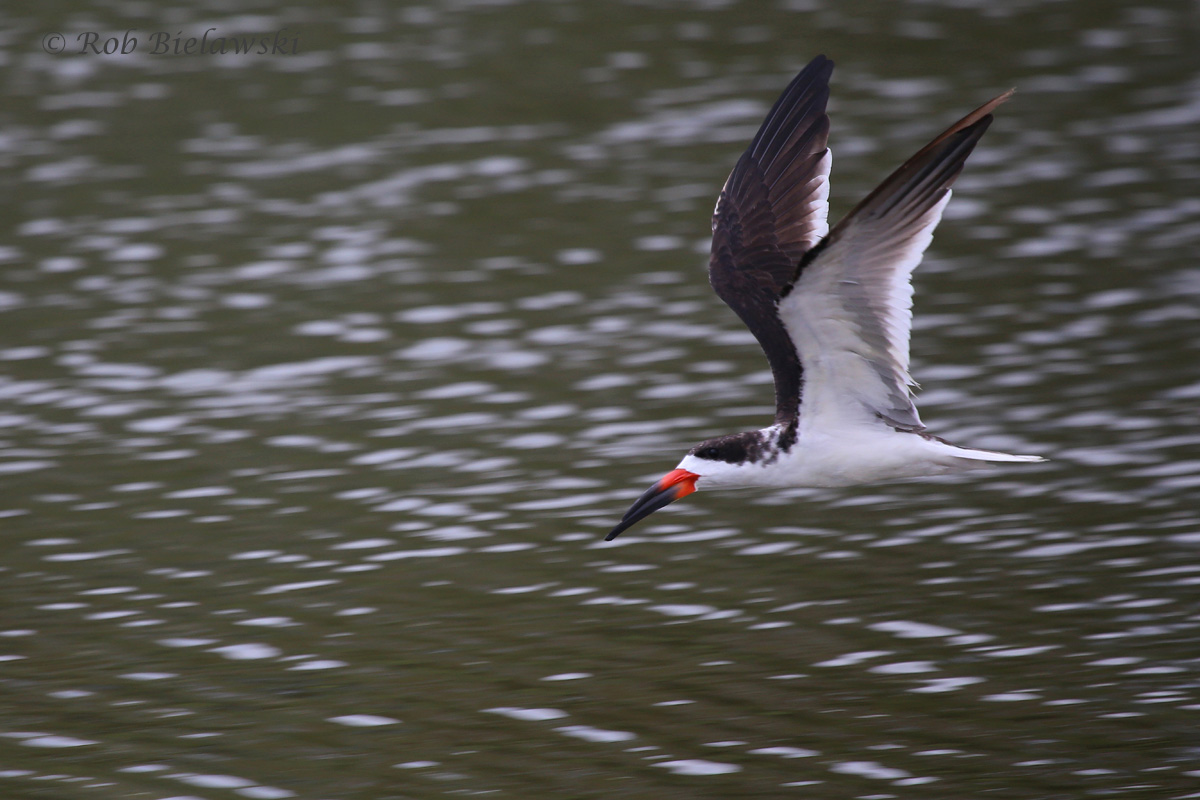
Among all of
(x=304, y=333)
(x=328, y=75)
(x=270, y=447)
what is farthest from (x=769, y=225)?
(x=328, y=75)

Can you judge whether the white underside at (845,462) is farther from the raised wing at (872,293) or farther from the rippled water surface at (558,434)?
the rippled water surface at (558,434)

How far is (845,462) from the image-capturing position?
26.4 feet

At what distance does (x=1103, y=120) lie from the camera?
17.5 m

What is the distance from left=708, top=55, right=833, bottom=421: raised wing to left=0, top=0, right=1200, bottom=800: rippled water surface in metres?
1.82

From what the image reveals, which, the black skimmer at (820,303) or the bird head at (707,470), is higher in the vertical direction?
the black skimmer at (820,303)

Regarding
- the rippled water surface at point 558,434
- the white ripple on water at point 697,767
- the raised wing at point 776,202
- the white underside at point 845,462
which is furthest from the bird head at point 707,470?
the white ripple on water at point 697,767

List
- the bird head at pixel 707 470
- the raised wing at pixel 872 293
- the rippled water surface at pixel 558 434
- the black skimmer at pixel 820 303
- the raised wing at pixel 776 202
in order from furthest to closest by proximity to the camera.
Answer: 1. the raised wing at pixel 776 202
2. the bird head at pixel 707 470
3. the rippled water surface at pixel 558 434
4. the black skimmer at pixel 820 303
5. the raised wing at pixel 872 293

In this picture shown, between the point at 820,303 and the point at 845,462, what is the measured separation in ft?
3.38

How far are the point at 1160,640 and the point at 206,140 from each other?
13493mm

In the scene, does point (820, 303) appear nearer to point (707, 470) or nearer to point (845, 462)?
point (845, 462)

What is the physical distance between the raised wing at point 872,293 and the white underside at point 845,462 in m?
0.11

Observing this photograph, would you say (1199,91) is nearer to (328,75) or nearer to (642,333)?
(642,333)

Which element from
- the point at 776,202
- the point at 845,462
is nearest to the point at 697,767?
the point at 845,462

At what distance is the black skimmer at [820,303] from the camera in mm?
7156
